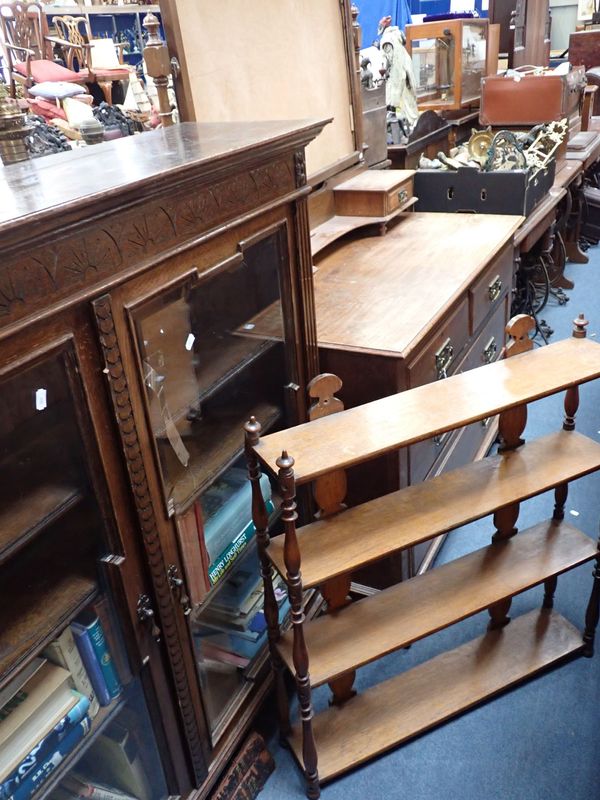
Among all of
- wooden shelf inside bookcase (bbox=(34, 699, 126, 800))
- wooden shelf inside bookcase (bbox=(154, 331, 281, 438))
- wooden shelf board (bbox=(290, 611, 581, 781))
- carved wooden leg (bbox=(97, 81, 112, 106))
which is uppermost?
carved wooden leg (bbox=(97, 81, 112, 106))

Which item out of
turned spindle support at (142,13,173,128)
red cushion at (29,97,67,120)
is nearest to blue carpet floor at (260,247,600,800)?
turned spindle support at (142,13,173,128)

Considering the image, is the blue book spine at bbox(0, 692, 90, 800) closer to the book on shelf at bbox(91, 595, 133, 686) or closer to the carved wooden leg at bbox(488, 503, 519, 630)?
the book on shelf at bbox(91, 595, 133, 686)

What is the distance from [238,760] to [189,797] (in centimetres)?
16

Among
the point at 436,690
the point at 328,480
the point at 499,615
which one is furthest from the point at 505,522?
the point at 328,480

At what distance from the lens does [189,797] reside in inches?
56.8

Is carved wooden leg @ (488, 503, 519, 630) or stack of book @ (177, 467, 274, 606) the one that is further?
carved wooden leg @ (488, 503, 519, 630)

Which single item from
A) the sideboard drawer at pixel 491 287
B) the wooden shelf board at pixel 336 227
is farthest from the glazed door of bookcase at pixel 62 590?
the sideboard drawer at pixel 491 287

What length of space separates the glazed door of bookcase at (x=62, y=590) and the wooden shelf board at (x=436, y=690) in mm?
539

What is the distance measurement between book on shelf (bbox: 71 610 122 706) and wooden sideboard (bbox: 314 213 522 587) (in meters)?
0.88

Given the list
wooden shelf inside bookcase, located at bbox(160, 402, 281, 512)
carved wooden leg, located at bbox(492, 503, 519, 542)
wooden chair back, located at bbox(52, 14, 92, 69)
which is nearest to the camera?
wooden shelf inside bookcase, located at bbox(160, 402, 281, 512)

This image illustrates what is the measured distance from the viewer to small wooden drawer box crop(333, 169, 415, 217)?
244 cm

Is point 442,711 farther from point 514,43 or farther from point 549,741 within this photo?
point 514,43

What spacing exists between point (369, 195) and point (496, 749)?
1.79m

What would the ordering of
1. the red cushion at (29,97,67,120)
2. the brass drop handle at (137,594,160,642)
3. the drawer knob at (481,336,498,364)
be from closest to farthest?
the brass drop handle at (137,594,160,642) < the drawer knob at (481,336,498,364) < the red cushion at (29,97,67,120)
